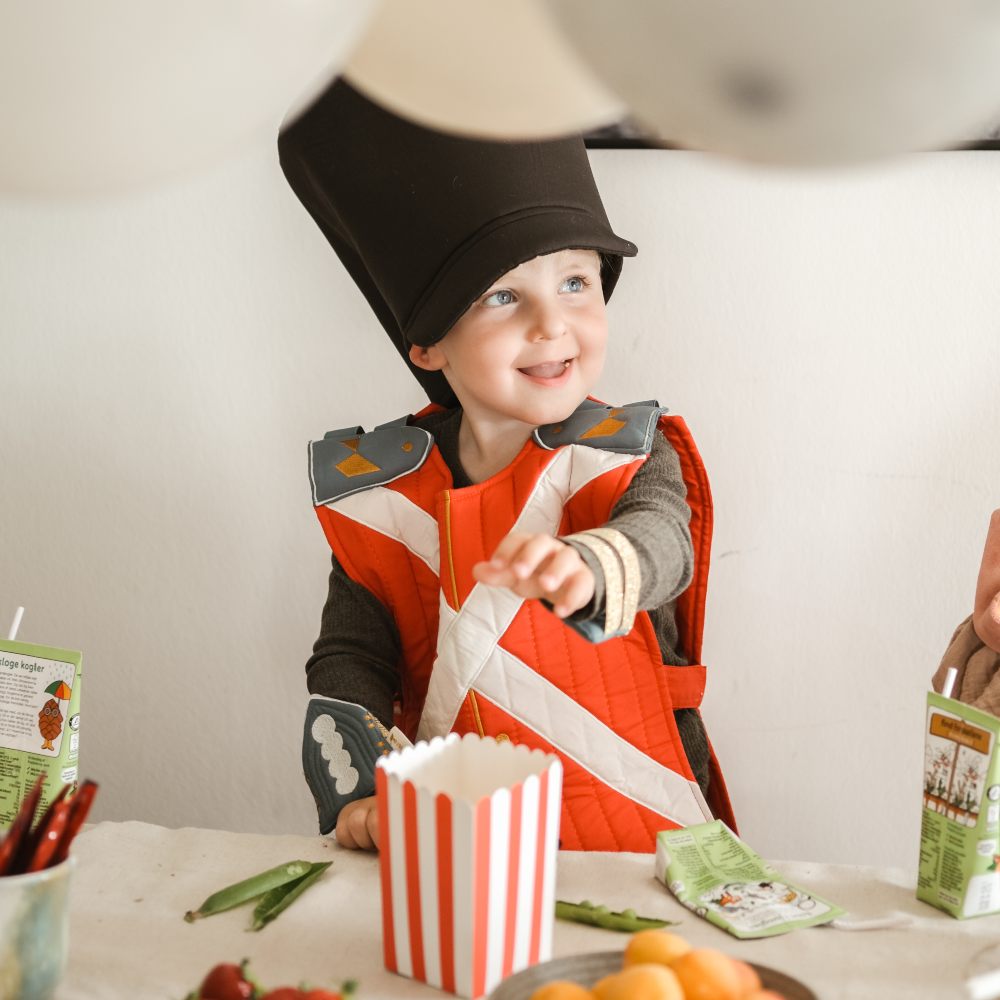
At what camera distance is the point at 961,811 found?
785 mm

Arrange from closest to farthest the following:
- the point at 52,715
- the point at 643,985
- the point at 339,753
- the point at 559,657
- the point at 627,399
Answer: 1. the point at 643,985
2. the point at 52,715
3. the point at 339,753
4. the point at 559,657
5. the point at 627,399

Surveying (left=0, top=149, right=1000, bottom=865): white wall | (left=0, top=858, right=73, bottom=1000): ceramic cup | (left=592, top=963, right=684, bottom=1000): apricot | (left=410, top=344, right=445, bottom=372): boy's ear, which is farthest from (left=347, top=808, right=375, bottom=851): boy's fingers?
(left=0, top=149, right=1000, bottom=865): white wall

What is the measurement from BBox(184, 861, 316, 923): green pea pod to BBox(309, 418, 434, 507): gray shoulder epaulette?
1.37 ft

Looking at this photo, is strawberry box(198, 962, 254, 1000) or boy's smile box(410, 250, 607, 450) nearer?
strawberry box(198, 962, 254, 1000)

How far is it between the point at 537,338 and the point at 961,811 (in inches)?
21.9

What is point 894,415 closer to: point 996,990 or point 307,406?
point 307,406

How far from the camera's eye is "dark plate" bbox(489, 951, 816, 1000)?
590mm

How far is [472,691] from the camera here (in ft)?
3.62

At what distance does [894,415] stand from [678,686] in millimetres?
472

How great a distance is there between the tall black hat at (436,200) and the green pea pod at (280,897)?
0.50 metres

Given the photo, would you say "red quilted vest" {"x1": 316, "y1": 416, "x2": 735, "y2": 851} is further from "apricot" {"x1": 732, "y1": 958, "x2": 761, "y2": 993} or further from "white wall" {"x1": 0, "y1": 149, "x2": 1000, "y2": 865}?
"apricot" {"x1": 732, "y1": 958, "x2": 761, "y2": 993}

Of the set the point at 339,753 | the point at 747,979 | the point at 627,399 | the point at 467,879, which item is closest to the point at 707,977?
the point at 747,979

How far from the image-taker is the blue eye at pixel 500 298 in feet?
3.68

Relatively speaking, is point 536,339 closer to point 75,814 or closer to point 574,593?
point 574,593
